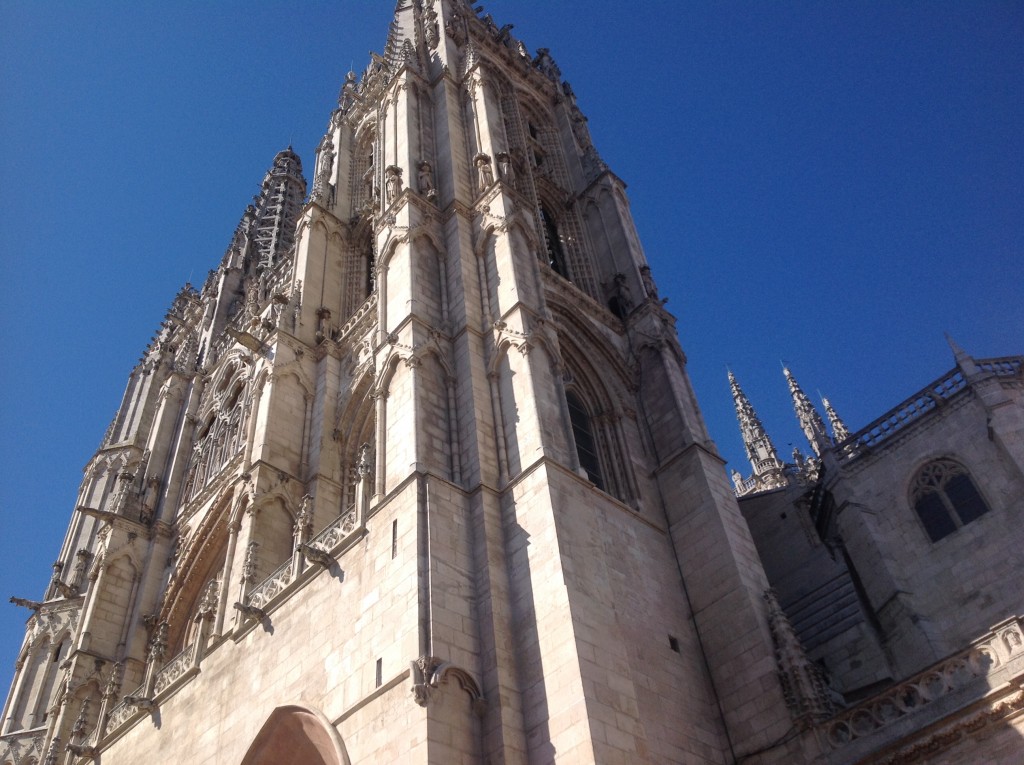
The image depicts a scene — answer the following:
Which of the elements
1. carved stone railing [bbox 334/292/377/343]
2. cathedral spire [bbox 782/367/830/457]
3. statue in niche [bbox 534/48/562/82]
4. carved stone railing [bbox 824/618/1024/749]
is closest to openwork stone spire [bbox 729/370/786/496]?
cathedral spire [bbox 782/367/830/457]

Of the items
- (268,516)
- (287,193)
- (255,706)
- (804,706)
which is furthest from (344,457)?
(287,193)

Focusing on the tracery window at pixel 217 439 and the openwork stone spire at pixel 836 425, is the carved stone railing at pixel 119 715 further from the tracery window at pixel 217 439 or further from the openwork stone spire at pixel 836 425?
the openwork stone spire at pixel 836 425

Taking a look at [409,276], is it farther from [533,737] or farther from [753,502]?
[753,502]

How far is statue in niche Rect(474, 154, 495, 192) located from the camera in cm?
2008

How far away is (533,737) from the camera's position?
11539 millimetres

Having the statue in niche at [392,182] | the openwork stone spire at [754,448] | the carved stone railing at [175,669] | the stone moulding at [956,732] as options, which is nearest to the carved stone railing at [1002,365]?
the stone moulding at [956,732]

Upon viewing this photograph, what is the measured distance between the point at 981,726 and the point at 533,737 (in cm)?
562

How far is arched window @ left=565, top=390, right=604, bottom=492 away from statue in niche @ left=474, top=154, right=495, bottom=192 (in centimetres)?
496

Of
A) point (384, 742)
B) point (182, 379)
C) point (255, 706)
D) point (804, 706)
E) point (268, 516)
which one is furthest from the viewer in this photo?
point (182, 379)

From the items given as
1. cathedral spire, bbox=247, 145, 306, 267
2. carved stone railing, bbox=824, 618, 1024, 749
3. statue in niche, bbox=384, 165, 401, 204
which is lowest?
carved stone railing, bbox=824, 618, 1024, 749

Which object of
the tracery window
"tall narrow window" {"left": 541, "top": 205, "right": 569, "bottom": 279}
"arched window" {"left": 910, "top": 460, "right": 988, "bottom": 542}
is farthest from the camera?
the tracery window

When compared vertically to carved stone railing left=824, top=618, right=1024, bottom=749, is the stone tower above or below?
above

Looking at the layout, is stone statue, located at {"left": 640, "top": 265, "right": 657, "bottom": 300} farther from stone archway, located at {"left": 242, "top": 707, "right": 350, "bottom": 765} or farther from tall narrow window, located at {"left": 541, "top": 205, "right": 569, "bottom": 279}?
stone archway, located at {"left": 242, "top": 707, "right": 350, "bottom": 765}

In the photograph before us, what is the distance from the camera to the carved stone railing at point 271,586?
15.7 meters
